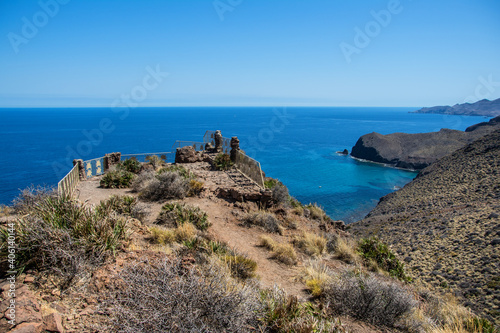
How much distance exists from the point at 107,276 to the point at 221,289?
1.85 metres

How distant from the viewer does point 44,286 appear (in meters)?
3.89

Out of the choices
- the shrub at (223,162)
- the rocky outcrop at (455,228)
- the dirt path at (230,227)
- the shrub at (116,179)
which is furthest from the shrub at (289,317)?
the shrub at (223,162)

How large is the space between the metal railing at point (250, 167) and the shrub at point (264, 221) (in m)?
2.67

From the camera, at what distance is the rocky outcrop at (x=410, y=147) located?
68000 mm


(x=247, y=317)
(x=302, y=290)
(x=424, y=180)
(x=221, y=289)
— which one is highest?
(x=221, y=289)

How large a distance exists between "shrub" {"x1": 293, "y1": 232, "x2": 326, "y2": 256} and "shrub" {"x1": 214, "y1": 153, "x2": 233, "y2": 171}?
840cm

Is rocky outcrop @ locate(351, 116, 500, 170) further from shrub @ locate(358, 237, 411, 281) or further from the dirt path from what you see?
the dirt path

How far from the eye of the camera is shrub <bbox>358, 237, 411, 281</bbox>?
907cm

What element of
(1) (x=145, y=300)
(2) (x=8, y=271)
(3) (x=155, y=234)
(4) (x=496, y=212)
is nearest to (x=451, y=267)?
(4) (x=496, y=212)

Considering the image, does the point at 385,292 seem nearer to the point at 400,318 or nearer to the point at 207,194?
the point at 400,318

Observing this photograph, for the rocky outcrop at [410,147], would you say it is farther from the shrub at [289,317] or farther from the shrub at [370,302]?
the shrub at [289,317]

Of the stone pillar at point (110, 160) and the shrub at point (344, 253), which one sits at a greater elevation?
the stone pillar at point (110, 160)

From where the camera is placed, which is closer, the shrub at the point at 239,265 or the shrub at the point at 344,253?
the shrub at the point at 239,265

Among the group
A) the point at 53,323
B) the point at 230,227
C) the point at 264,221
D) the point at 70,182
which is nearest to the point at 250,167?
the point at 264,221
